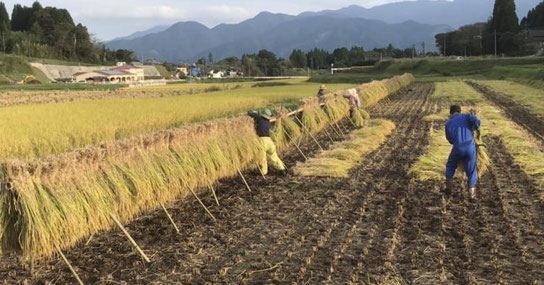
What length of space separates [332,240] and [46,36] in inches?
4035

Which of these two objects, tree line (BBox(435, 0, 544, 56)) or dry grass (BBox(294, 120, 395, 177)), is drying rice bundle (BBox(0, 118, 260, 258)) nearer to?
dry grass (BBox(294, 120, 395, 177))

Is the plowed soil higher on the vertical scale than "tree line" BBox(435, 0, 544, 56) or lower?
lower

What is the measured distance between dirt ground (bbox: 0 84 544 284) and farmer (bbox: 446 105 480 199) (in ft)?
0.94

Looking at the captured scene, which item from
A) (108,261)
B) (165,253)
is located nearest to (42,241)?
(108,261)

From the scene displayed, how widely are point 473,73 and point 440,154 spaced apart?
56.2m

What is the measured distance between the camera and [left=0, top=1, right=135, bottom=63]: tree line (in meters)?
82.6

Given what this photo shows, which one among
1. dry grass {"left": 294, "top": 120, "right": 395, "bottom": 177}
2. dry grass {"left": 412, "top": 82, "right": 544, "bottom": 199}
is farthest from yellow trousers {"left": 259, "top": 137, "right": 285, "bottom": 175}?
dry grass {"left": 412, "top": 82, "right": 544, "bottom": 199}

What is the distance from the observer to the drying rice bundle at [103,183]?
398 centimetres

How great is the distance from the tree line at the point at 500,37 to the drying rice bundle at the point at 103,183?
78579mm

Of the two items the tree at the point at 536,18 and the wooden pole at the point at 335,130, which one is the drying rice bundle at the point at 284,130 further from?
the tree at the point at 536,18

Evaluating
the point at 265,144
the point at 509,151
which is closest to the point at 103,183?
the point at 265,144

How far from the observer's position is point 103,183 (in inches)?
191

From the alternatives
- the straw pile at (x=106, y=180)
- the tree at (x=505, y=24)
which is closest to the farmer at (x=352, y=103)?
the straw pile at (x=106, y=180)

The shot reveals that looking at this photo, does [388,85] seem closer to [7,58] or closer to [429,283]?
[429,283]
